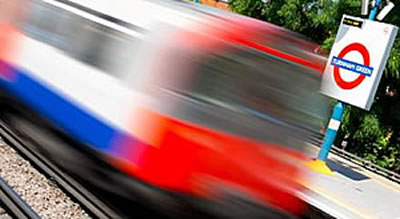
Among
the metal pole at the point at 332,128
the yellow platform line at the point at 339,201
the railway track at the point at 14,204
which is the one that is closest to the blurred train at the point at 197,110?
the railway track at the point at 14,204

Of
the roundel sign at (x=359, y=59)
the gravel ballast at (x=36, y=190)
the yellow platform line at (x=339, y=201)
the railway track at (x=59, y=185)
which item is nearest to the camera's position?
the railway track at (x=59, y=185)

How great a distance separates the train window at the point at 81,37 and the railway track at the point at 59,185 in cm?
145

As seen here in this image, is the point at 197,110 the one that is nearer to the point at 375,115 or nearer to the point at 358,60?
the point at 358,60

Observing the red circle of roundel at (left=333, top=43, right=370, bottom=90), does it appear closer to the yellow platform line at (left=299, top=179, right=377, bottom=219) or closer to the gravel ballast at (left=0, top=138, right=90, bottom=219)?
the yellow platform line at (left=299, top=179, right=377, bottom=219)

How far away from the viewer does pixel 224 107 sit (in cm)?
494

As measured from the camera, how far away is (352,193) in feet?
35.4

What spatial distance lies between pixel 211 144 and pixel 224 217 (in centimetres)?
66

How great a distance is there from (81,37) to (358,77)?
6387 millimetres

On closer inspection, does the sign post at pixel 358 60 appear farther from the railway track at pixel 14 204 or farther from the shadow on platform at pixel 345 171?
the railway track at pixel 14 204

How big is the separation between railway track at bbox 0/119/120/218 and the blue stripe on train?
25.1 inches

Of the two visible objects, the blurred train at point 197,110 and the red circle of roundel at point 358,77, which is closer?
the blurred train at point 197,110

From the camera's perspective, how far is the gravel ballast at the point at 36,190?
5.87 meters

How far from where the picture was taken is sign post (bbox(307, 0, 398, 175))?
10.6 meters

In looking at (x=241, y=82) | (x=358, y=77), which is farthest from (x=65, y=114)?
(x=358, y=77)
